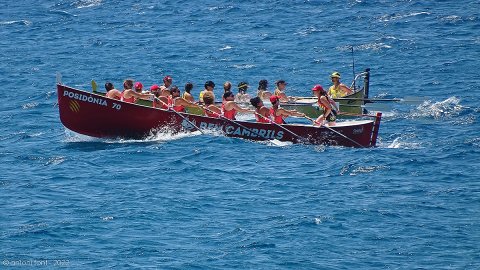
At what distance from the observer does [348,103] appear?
37.8 m

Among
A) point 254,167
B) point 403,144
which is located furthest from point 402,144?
point 254,167

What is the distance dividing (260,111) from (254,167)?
384cm

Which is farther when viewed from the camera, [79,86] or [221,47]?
[221,47]

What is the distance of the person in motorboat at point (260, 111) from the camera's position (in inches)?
1326

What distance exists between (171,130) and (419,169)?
339 inches

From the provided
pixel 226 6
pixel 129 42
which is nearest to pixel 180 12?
pixel 226 6

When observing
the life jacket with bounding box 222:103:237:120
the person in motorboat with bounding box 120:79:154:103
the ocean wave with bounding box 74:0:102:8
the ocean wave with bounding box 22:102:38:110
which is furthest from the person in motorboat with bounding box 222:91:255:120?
the ocean wave with bounding box 74:0:102:8

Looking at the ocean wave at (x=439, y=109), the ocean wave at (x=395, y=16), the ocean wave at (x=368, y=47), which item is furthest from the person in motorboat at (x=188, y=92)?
the ocean wave at (x=395, y=16)

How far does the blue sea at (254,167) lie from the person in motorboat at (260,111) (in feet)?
2.90

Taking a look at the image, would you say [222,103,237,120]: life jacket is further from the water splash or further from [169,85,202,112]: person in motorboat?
the water splash

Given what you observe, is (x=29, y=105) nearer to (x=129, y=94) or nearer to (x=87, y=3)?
(x=129, y=94)

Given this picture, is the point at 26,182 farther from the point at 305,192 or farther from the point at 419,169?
the point at 419,169

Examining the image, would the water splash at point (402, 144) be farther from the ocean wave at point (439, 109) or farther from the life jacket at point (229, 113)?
the life jacket at point (229, 113)

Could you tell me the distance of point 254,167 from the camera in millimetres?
30578
